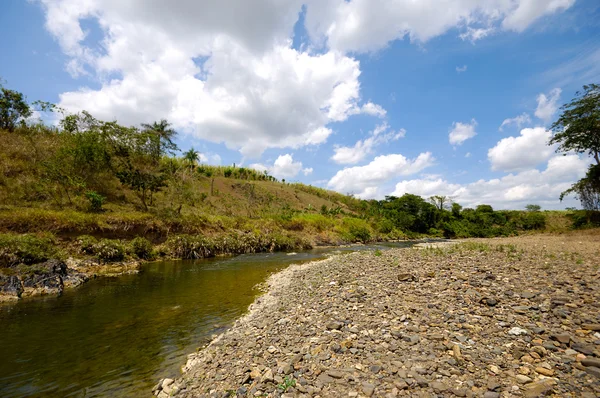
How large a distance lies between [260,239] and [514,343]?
28.0 meters

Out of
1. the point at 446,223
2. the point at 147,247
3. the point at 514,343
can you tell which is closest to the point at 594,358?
the point at 514,343

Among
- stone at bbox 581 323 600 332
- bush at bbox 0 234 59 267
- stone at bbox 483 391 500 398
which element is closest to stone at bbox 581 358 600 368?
stone at bbox 581 323 600 332

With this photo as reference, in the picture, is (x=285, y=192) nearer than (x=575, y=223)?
No

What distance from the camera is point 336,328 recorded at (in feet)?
20.7

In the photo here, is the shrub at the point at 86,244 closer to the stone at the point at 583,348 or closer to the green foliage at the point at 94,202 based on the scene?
the green foliage at the point at 94,202

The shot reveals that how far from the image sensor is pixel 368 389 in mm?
3887

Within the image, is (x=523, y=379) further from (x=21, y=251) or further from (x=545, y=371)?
(x=21, y=251)

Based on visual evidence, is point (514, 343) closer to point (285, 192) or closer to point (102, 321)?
point (102, 321)

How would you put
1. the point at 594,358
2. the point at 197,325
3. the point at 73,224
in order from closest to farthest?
the point at 594,358, the point at 197,325, the point at 73,224

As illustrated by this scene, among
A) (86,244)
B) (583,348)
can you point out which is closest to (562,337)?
(583,348)

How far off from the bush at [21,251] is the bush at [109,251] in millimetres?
3720

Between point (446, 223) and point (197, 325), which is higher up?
point (446, 223)

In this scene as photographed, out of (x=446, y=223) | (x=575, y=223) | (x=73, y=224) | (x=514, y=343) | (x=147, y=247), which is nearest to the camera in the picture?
(x=514, y=343)

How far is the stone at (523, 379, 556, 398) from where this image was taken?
3404 millimetres
